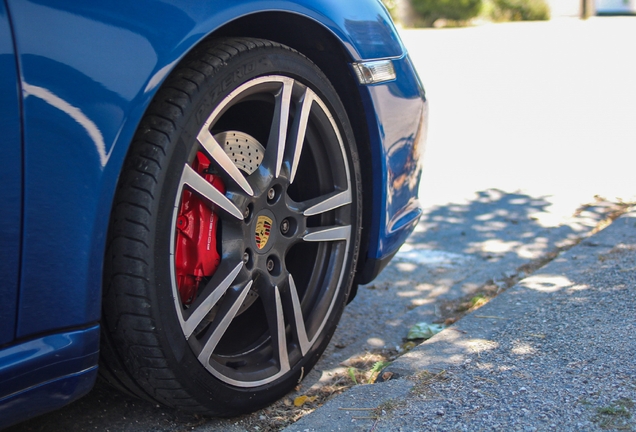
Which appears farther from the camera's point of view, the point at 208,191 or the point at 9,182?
the point at 208,191

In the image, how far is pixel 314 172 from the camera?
2488mm

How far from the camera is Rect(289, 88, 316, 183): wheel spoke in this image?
226 cm

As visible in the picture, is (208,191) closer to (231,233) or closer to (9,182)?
(231,233)

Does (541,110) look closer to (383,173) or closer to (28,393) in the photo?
(383,173)

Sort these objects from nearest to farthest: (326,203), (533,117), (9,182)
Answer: (9,182)
(326,203)
(533,117)

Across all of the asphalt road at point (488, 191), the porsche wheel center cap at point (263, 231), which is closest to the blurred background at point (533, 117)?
the asphalt road at point (488, 191)

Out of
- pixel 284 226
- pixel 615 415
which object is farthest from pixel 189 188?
pixel 615 415

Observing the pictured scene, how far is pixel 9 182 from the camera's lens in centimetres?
157

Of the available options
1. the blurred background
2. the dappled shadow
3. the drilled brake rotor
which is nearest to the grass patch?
the drilled brake rotor

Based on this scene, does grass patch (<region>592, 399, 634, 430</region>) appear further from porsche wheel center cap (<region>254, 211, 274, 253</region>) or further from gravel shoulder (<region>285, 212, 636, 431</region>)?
porsche wheel center cap (<region>254, 211, 274, 253</region>)

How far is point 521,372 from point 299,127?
1062 millimetres

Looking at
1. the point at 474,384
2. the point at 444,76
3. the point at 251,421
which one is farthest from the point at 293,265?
the point at 444,76

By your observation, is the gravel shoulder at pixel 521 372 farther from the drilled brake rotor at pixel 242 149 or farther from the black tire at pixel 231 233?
the drilled brake rotor at pixel 242 149

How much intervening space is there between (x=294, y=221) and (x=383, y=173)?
444 mm
